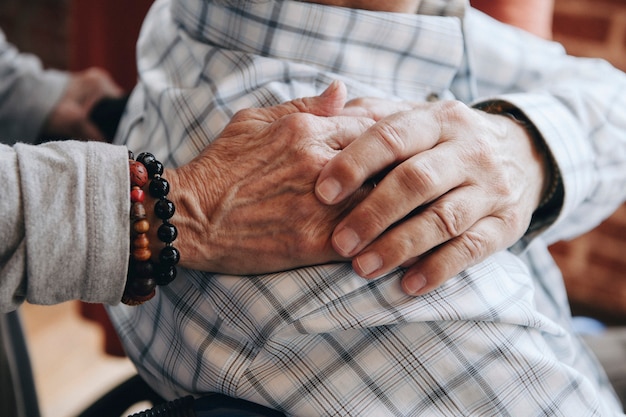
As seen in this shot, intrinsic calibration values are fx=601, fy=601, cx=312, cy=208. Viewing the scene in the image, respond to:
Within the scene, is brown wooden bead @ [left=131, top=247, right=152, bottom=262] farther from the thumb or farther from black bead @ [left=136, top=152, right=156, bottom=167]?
the thumb

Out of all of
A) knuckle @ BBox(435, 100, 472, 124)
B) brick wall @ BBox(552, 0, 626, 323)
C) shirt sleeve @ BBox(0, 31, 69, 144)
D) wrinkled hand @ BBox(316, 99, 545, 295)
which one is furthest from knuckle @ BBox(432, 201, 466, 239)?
brick wall @ BBox(552, 0, 626, 323)

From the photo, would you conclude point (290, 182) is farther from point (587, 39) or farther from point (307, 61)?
point (587, 39)

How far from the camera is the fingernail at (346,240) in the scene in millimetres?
588

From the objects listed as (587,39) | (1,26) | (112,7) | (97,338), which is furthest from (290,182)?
(1,26)

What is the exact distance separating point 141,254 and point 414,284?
0.88 ft

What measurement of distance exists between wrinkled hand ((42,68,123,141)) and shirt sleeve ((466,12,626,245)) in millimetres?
699

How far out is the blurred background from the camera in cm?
144

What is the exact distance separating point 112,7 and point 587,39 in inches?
50.6

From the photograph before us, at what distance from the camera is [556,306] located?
A: 2.97 feet

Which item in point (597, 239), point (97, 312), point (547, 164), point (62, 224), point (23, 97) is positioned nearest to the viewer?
point (62, 224)

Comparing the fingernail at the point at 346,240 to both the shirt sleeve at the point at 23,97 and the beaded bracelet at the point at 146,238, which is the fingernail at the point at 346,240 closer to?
the beaded bracelet at the point at 146,238

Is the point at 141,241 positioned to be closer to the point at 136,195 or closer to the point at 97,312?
the point at 136,195

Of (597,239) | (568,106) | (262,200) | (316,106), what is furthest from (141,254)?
(597,239)

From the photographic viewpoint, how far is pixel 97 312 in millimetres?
1539
